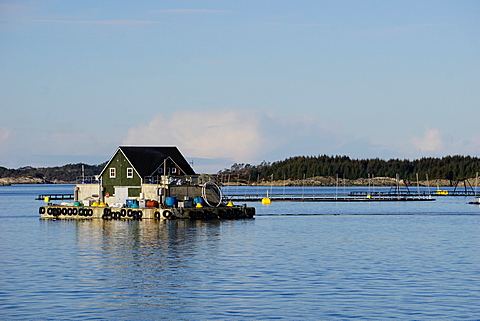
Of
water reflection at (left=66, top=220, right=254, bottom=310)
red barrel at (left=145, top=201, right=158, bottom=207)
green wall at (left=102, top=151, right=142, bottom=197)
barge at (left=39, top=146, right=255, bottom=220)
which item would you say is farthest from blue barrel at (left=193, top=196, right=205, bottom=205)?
green wall at (left=102, top=151, right=142, bottom=197)

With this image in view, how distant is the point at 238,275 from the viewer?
39969 millimetres

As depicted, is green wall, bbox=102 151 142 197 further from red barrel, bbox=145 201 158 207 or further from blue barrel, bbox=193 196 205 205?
blue barrel, bbox=193 196 205 205

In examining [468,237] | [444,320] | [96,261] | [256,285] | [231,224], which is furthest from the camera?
[231,224]

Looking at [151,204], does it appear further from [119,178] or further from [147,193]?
[119,178]

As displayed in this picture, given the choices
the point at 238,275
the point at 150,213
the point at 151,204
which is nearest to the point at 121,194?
the point at 151,204

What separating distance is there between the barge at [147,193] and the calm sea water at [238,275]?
13.1 meters

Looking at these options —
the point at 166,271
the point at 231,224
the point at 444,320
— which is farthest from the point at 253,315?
the point at 231,224

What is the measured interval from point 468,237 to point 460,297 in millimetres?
35142

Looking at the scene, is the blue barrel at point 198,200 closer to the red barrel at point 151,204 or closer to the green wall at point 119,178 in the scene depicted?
the red barrel at point 151,204

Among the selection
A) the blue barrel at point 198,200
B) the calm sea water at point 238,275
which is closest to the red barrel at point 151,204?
the blue barrel at point 198,200

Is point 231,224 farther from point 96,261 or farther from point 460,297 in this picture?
point 460,297

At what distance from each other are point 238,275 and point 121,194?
2076 inches

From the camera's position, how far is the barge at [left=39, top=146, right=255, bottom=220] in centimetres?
8481

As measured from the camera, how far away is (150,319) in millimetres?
28656
